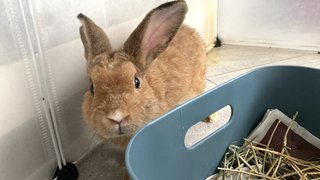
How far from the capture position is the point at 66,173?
1059 millimetres

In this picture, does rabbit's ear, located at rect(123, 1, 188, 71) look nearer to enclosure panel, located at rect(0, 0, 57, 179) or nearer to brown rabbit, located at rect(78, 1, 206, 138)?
brown rabbit, located at rect(78, 1, 206, 138)

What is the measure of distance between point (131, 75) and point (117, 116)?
115 mm

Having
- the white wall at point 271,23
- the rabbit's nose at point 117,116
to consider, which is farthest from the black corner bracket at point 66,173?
the white wall at point 271,23

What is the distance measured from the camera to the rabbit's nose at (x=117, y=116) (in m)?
0.83

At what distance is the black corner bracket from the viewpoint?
3.46ft

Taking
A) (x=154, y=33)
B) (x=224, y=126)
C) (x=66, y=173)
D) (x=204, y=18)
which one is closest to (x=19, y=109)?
(x=66, y=173)

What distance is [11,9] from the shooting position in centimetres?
85

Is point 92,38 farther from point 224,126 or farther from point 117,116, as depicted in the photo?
point 224,126

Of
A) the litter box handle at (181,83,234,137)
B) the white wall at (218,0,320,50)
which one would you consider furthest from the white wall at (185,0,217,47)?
the litter box handle at (181,83,234,137)

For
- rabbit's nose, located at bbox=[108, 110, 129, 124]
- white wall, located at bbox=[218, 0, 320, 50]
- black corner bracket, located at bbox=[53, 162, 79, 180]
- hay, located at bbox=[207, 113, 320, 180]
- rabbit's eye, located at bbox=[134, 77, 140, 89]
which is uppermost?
rabbit's eye, located at bbox=[134, 77, 140, 89]

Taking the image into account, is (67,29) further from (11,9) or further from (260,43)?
(260,43)

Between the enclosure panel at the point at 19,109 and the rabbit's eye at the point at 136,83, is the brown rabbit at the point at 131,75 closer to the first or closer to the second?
the rabbit's eye at the point at 136,83

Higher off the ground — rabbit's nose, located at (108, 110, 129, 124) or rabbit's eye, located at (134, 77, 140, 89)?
rabbit's eye, located at (134, 77, 140, 89)

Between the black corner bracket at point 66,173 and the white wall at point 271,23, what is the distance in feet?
4.19
